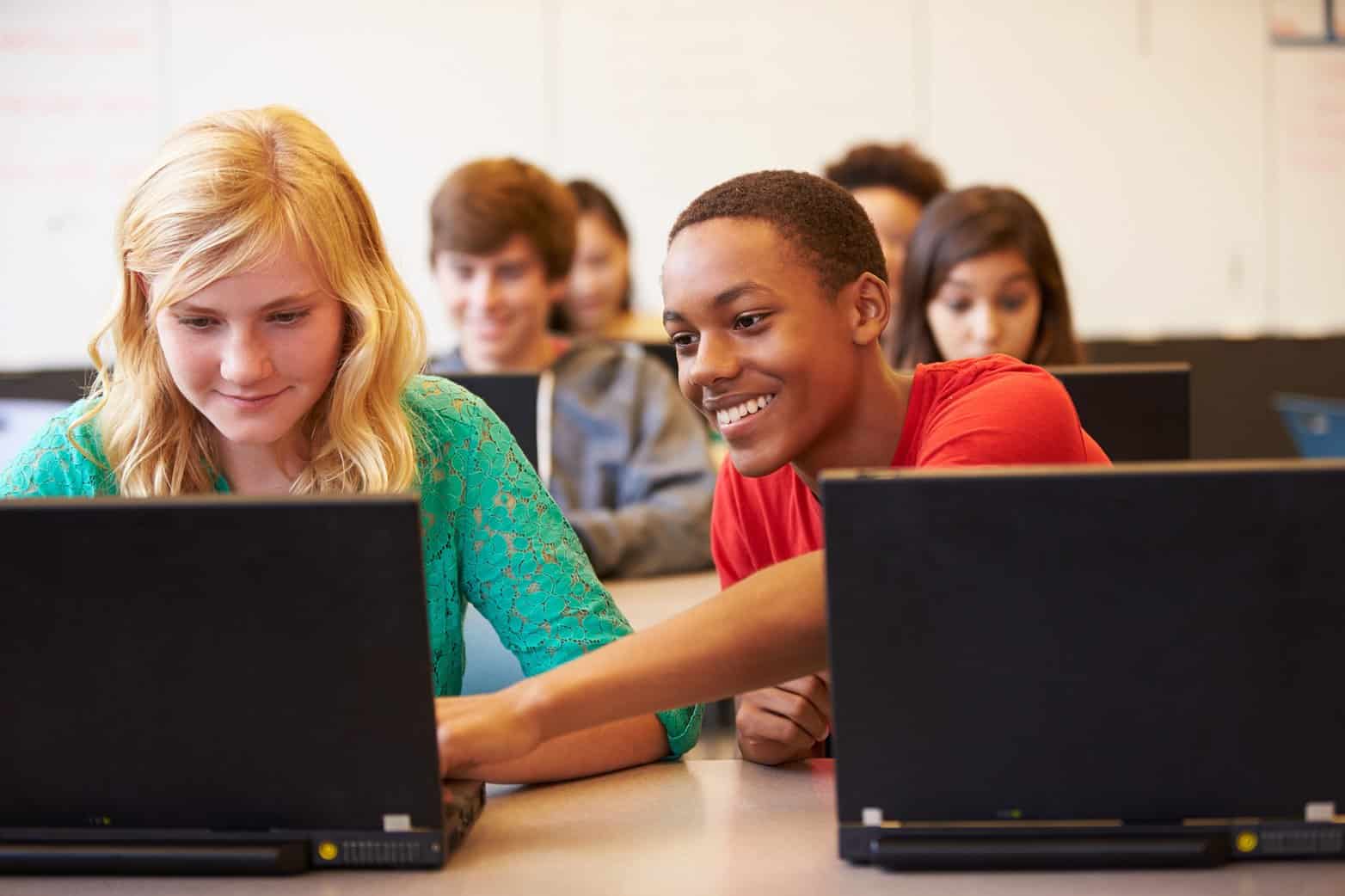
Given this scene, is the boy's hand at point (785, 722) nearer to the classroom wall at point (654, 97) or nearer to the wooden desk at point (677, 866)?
the wooden desk at point (677, 866)

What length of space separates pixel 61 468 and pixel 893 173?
2.44m

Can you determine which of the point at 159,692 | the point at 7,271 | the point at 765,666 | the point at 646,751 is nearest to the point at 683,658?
the point at 765,666

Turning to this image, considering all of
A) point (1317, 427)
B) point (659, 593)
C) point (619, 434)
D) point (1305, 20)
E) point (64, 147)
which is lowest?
point (659, 593)

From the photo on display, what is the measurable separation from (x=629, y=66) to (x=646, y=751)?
3.54 m

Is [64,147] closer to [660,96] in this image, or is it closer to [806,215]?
[660,96]

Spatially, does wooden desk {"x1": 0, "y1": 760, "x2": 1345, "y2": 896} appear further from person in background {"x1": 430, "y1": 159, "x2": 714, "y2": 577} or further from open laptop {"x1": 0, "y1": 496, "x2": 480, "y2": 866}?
person in background {"x1": 430, "y1": 159, "x2": 714, "y2": 577}

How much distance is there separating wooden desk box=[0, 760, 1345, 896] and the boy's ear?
0.41 meters

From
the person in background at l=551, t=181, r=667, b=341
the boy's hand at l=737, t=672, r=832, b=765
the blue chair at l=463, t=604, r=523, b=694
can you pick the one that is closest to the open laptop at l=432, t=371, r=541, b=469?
the blue chair at l=463, t=604, r=523, b=694

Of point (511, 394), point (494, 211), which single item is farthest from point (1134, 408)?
point (494, 211)

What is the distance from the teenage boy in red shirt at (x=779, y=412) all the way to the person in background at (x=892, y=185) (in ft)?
6.40

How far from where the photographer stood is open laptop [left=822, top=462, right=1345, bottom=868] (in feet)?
2.85

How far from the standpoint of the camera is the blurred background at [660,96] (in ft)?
14.7

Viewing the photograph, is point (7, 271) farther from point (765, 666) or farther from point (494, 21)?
point (765, 666)

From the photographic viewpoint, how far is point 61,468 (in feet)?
4.40
